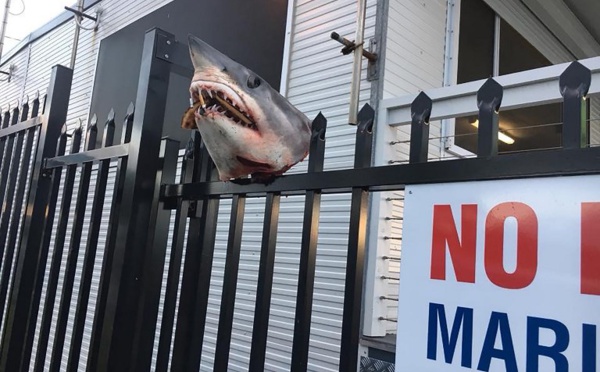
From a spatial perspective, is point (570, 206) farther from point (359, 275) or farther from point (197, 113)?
point (197, 113)

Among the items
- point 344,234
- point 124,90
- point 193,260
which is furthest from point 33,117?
point 124,90

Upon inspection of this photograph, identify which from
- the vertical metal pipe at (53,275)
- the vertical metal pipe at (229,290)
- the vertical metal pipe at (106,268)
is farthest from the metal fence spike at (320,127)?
the vertical metal pipe at (53,275)

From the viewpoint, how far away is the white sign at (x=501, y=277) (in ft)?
3.31

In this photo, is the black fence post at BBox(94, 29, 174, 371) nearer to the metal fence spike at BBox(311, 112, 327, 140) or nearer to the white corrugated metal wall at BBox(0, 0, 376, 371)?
the metal fence spike at BBox(311, 112, 327, 140)

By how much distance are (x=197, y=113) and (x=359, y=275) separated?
2.37ft

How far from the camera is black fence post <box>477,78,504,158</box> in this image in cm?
Result: 119

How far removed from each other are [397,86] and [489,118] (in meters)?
2.68

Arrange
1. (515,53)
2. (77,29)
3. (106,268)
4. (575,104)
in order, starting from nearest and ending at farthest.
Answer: (575,104) → (106,268) → (515,53) → (77,29)

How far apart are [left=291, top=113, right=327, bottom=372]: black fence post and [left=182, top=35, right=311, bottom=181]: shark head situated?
3.5 inches

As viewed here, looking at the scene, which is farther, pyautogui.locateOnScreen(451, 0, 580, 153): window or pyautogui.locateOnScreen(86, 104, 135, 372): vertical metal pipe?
pyautogui.locateOnScreen(451, 0, 580, 153): window

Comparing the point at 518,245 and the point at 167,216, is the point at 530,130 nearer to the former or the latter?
the point at 167,216

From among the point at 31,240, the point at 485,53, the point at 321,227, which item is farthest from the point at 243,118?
the point at 485,53

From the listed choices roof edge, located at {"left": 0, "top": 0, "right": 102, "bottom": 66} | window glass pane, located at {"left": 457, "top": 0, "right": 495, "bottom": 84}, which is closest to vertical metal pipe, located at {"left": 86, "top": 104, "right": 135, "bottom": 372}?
window glass pane, located at {"left": 457, "top": 0, "right": 495, "bottom": 84}

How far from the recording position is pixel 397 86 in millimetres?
3812
